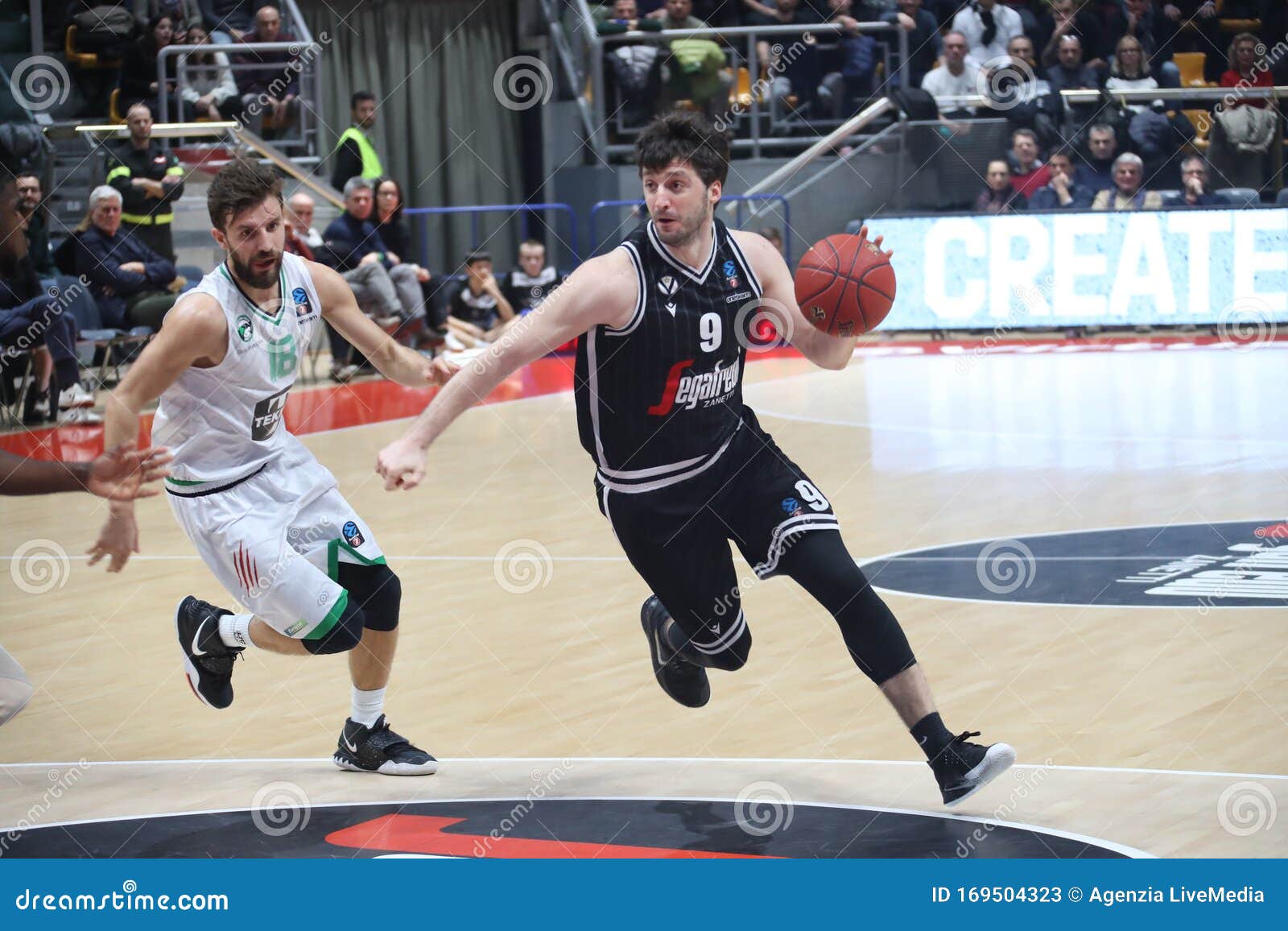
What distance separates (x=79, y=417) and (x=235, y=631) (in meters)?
9.03

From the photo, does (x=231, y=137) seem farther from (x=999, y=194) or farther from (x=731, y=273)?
(x=731, y=273)

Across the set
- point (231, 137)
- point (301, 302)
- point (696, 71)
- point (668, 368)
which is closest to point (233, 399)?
point (301, 302)

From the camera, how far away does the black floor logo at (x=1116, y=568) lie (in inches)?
289

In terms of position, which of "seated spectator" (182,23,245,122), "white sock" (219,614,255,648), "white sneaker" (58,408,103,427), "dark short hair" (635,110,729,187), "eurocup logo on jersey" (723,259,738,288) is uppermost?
"dark short hair" (635,110,729,187)

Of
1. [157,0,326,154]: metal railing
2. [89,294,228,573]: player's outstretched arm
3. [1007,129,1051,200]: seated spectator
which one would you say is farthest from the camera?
[1007,129,1051,200]: seated spectator

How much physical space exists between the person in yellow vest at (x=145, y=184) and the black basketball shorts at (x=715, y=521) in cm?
1055

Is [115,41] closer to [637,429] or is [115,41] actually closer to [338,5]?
[338,5]

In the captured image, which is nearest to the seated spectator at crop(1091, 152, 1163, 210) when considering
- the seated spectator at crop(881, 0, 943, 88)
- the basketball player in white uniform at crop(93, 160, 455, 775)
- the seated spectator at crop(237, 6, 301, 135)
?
the seated spectator at crop(881, 0, 943, 88)

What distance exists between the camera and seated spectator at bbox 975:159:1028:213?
1775 cm

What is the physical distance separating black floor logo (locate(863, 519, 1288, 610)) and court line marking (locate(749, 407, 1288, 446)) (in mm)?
2677

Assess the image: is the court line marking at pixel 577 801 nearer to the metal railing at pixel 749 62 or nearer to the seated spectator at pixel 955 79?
the metal railing at pixel 749 62

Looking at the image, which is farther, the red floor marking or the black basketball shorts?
the black basketball shorts

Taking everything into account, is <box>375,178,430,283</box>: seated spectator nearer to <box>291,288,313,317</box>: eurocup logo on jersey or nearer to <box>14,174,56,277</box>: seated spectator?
<box>14,174,56,277</box>: seated spectator

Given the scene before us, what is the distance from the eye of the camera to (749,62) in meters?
20.1
